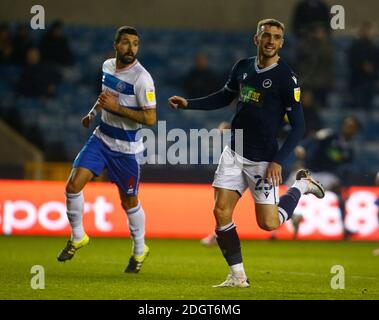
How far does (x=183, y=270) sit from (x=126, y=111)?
2.04 meters

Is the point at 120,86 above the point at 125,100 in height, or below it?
above

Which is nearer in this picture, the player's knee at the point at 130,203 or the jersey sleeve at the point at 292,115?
the jersey sleeve at the point at 292,115

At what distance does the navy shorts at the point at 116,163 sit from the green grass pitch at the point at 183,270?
846 millimetres

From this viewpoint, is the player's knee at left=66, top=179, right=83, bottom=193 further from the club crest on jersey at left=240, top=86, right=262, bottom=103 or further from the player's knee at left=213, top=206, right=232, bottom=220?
the club crest on jersey at left=240, top=86, right=262, bottom=103

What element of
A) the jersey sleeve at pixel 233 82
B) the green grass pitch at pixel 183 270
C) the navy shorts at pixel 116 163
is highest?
the jersey sleeve at pixel 233 82

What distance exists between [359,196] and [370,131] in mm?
3763

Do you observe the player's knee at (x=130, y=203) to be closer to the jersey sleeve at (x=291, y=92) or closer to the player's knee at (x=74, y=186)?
the player's knee at (x=74, y=186)

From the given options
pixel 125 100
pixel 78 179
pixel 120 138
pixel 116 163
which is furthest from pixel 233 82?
pixel 78 179

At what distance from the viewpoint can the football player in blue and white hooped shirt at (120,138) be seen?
9.71 metres

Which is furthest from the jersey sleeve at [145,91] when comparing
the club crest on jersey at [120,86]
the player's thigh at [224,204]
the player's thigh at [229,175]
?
the player's thigh at [224,204]

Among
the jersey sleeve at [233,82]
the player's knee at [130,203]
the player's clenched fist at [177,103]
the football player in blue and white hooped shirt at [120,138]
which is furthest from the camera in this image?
the player's knee at [130,203]

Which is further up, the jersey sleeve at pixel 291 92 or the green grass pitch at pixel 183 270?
the jersey sleeve at pixel 291 92

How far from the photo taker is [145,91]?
9.78 meters

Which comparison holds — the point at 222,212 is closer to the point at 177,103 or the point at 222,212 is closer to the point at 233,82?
the point at 177,103
